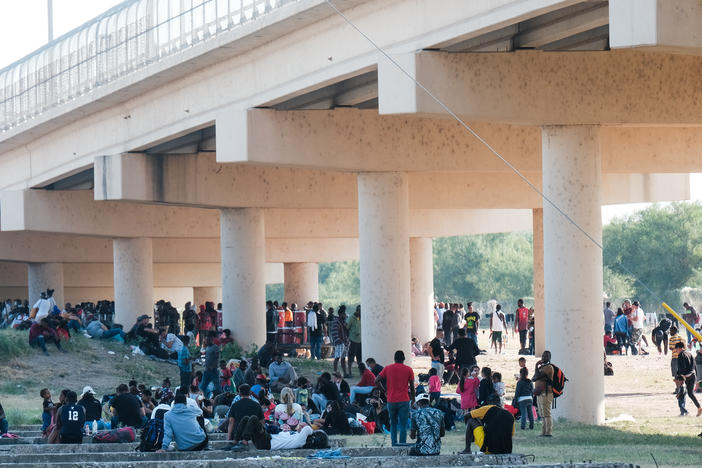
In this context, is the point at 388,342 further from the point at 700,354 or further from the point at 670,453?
the point at 670,453

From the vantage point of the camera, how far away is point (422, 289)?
47.6 metres

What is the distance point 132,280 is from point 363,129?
1486 centimetres

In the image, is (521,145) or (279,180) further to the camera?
(279,180)

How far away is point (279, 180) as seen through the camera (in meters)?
34.1

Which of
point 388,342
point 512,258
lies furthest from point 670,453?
point 512,258

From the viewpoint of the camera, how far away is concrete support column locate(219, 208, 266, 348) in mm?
33906

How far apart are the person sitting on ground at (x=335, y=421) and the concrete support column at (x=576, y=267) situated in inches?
157

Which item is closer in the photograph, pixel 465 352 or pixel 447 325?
pixel 465 352

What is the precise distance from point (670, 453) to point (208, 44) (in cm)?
1323

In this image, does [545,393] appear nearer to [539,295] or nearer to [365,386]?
[365,386]

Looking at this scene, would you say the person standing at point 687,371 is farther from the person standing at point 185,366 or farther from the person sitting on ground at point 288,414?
the person standing at point 185,366

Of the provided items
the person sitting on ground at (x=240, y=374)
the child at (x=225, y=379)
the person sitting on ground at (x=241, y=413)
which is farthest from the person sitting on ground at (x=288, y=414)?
the child at (x=225, y=379)

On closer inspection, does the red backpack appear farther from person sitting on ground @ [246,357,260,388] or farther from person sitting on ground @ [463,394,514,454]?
person sitting on ground @ [246,357,260,388]

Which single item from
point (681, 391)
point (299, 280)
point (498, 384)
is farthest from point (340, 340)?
point (299, 280)
